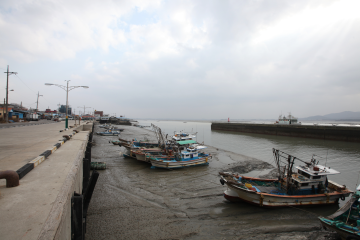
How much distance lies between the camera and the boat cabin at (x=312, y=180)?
1178 cm

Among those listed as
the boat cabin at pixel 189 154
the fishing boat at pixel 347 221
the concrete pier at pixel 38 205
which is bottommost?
the fishing boat at pixel 347 221

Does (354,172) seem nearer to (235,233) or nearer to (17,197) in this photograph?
(235,233)

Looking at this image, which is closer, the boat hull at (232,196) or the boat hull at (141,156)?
the boat hull at (232,196)

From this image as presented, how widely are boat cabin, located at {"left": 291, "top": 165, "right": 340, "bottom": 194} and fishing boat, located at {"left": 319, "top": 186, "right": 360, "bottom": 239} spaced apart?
193 centimetres

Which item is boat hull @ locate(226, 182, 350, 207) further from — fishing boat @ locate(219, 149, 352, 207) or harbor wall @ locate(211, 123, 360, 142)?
harbor wall @ locate(211, 123, 360, 142)

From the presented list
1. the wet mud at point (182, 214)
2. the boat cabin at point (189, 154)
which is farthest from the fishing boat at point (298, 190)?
the boat cabin at point (189, 154)

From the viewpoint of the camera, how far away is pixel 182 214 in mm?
10102

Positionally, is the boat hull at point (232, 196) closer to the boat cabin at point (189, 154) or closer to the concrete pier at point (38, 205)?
the boat cabin at point (189, 154)

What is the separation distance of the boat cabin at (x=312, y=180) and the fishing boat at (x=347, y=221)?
1927 mm

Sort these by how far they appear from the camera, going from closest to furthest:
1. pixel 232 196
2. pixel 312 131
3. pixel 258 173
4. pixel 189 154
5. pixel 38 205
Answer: pixel 38 205 → pixel 232 196 → pixel 258 173 → pixel 189 154 → pixel 312 131

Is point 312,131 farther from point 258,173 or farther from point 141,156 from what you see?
point 141,156

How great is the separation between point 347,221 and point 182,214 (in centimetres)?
852

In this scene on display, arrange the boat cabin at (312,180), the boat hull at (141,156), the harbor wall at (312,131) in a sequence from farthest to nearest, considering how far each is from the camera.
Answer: the harbor wall at (312,131), the boat hull at (141,156), the boat cabin at (312,180)

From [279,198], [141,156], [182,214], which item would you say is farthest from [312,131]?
[182,214]
